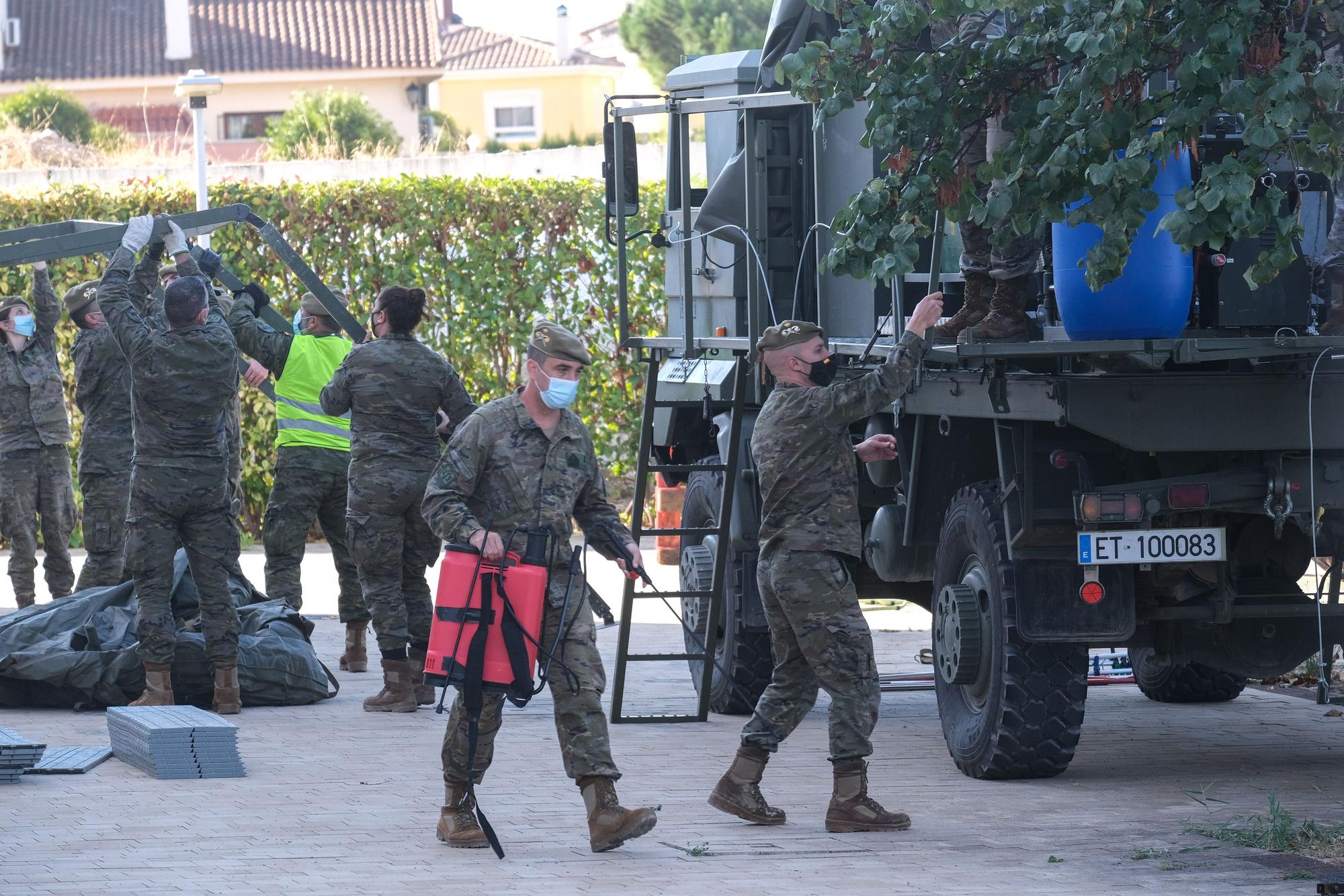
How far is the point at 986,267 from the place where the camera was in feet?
24.4

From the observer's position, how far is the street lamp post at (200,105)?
1572 centimetres

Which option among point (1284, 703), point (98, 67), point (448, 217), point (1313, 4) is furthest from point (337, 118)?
point (1313, 4)

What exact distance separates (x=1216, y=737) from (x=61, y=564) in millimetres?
7488

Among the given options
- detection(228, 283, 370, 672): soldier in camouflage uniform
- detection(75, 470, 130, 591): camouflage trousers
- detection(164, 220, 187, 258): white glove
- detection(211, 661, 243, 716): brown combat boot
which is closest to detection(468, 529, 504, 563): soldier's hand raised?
detection(211, 661, 243, 716): brown combat boot

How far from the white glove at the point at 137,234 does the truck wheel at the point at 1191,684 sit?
5.24 meters

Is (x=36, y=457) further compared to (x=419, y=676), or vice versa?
(x=36, y=457)

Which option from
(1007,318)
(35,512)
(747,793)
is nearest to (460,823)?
(747,793)

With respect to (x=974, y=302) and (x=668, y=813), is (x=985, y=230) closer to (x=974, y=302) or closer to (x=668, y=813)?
(x=974, y=302)

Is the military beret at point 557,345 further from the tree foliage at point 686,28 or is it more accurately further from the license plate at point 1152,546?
the tree foliage at point 686,28

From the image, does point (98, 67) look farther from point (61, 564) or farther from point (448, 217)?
point (61, 564)

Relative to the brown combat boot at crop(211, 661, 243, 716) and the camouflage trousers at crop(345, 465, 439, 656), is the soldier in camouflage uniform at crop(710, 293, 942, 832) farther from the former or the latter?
the brown combat boot at crop(211, 661, 243, 716)

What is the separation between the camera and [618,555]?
6789mm

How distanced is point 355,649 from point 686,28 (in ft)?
158

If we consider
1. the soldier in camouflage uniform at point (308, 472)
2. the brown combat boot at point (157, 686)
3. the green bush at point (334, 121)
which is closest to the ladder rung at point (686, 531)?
the soldier in camouflage uniform at point (308, 472)
